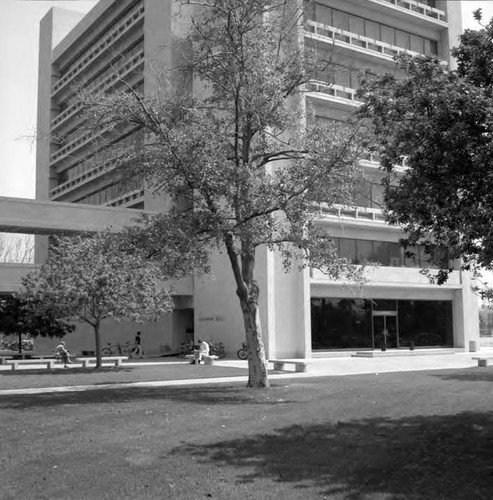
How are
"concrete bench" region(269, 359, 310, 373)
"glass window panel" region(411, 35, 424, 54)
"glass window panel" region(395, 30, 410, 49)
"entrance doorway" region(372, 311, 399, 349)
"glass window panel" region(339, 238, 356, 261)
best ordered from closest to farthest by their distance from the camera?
"concrete bench" region(269, 359, 310, 373) → "glass window panel" region(339, 238, 356, 261) → "entrance doorway" region(372, 311, 399, 349) → "glass window panel" region(395, 30, 410, 49) → "glass window panel" region(411, 35, 424, 54)

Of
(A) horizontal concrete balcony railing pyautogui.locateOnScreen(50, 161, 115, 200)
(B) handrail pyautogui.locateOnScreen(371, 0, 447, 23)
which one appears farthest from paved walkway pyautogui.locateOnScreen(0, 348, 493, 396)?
(A) horizontal concrete balcony railing pyautogui.locateOnScreen(50, 161, 115, 200)

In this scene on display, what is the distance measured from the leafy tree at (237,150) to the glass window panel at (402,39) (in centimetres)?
2727

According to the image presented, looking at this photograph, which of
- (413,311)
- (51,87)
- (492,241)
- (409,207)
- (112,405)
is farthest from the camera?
(51,87)

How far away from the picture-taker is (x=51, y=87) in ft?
220

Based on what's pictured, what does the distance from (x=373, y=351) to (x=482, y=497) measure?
99.5 feet

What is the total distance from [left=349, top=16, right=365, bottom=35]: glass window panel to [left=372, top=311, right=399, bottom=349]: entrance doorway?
1759 centimetres

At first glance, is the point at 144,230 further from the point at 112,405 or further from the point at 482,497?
the point at 482,497

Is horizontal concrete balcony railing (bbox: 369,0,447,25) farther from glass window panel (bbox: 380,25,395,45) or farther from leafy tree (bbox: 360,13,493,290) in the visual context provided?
leafy tree (bbox: 360,13,493,290)

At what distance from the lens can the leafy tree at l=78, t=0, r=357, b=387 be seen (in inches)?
579

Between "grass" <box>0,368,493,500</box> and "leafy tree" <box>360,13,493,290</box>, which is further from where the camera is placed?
"leafy tree" <box>360,13,493,290</box>

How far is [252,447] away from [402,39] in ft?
126

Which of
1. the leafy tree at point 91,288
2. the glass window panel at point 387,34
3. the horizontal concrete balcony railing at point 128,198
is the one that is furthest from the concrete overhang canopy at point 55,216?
the glass window panel at point 387,34

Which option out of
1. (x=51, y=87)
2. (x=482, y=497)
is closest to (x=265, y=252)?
(x=482, y=497)

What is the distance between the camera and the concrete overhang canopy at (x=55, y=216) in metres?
35.4
